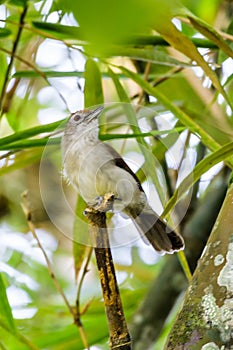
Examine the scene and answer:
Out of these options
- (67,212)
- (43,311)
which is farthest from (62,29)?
(43,311)

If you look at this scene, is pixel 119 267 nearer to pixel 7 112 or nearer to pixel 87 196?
pixel 7 112

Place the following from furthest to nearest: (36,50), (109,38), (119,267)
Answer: (119,267) < (36,50) < (109,38)

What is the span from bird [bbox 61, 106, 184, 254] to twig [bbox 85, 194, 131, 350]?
6cm

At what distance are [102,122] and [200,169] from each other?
232mm

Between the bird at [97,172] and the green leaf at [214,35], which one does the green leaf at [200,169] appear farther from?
the green leaf at [214,35]

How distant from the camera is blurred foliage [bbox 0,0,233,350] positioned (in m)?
0.84

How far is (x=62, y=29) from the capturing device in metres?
1.04

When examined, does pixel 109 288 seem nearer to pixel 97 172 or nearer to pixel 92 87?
pixel 97 172

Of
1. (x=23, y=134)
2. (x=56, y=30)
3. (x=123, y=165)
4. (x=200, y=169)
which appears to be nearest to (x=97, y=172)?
(x=123, y=165)

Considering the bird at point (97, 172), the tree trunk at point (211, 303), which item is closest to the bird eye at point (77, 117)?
the bird at point (97, 172)

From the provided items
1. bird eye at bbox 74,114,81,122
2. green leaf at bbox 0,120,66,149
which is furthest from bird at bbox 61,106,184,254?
green leaf at bbox 0,120,66,149

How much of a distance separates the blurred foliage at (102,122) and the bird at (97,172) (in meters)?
0.02

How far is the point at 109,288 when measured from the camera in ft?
2.09

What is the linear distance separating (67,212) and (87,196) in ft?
0.71
